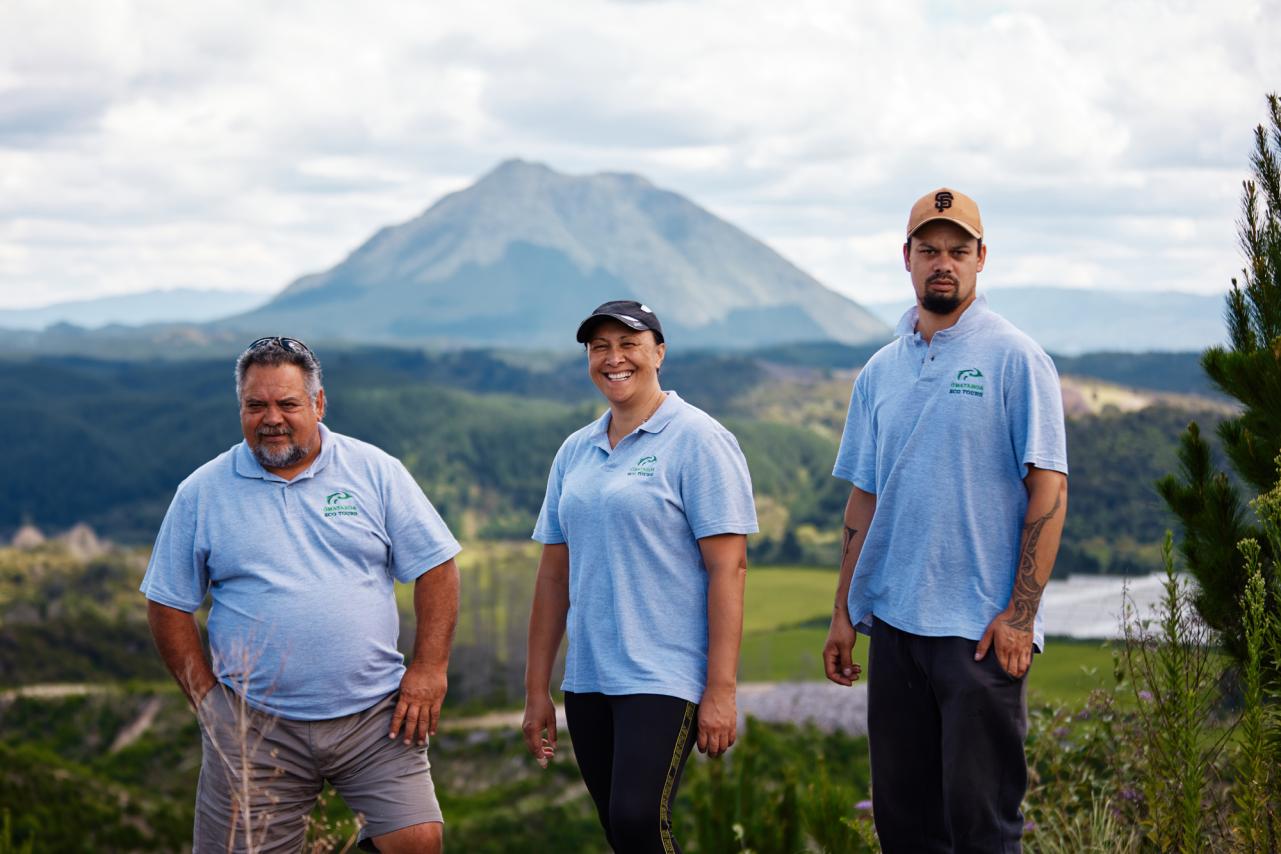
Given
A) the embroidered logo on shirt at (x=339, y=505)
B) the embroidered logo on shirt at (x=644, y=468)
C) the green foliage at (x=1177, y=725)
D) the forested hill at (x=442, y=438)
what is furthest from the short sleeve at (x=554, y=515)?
the forested hill at (x=442, y=438)

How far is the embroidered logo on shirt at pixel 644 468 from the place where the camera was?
3.75 meters

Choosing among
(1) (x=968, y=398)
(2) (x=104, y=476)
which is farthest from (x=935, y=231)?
(2) (x=104, y=476)

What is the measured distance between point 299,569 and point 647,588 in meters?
1.11

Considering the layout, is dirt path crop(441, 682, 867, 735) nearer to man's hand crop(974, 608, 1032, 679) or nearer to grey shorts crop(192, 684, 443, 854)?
grey shorts crop(192, 684, 443, 854)

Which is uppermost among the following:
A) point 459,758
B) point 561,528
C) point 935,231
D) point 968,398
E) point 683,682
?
point 935,231

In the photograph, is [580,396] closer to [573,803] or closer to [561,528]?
[573,803]

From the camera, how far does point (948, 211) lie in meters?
3.60

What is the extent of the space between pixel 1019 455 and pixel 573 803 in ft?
125

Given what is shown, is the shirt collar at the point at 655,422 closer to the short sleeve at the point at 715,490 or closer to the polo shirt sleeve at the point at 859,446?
the short sleeve at the point at 715,490

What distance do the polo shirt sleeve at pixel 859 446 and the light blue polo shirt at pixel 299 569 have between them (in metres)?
1.27

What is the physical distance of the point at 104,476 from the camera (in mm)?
152000

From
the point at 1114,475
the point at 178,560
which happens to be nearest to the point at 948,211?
the point at 178,560

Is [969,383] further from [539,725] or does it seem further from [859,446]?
[539,725]

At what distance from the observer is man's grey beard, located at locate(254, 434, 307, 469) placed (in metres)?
4.06
